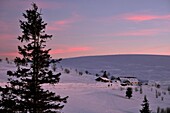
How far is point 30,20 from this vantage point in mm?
12375

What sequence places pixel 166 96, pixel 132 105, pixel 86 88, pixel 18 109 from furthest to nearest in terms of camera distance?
pixel 166 96 < pixel 86 88 < pixel 132 105 < pixel 18 109

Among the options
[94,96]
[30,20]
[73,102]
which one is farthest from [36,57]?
[94,96]

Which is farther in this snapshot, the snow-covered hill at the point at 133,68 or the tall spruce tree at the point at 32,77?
the snow-covered hill at the point at 133,68

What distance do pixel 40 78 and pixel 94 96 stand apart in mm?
26285

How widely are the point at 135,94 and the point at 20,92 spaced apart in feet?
112

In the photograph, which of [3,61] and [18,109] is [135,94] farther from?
[18,109]

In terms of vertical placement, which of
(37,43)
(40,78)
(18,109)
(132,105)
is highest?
(37,43)

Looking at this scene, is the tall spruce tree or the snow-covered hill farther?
the snow-covered hill

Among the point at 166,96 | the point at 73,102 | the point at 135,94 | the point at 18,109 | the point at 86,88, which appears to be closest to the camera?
the point at 18,109

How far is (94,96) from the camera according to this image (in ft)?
126

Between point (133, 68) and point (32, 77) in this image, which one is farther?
point (133, 68)

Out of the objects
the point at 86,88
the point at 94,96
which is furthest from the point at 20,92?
the point at 86,88

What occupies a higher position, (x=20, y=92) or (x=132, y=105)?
(x=20, y=92)

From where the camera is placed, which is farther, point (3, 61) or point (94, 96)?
point (3, 61)
